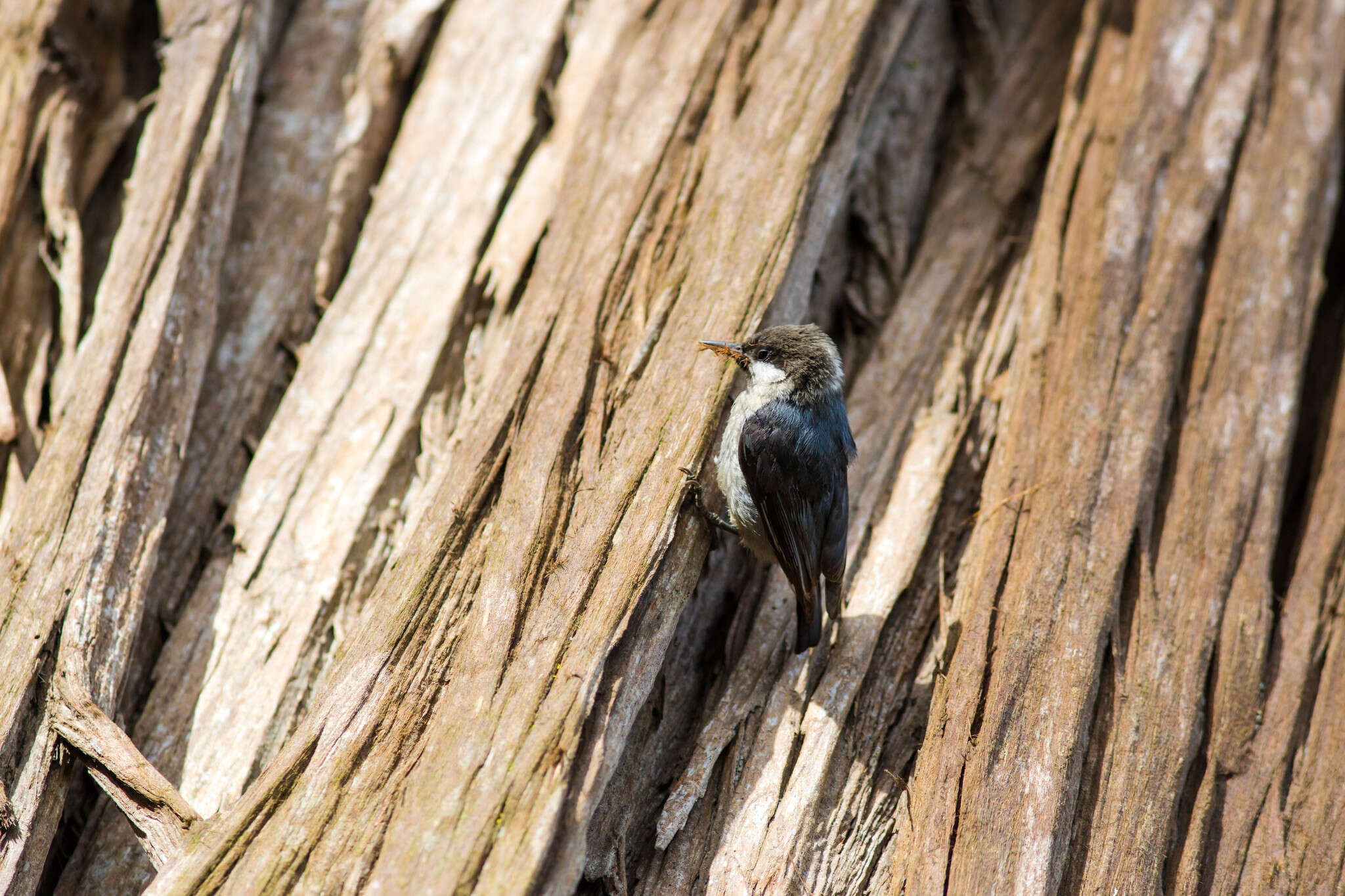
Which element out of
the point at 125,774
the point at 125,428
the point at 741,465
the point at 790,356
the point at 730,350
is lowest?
the point at 125,774

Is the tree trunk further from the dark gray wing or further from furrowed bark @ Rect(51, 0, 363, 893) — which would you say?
the dark gray wing

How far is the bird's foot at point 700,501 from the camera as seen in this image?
3104 mm

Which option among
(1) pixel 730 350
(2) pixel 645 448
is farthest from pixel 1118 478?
(2) pixel 645 448

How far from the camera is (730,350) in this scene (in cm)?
340

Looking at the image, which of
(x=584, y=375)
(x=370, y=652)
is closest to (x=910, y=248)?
(x=584, y=375)

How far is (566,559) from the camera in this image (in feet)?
Answer: 9.77

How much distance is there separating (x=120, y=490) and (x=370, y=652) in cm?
114

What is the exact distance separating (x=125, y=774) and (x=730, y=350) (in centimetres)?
232

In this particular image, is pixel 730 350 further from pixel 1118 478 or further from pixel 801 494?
pixel 1118 478

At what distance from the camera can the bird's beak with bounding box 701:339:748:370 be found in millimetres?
3363

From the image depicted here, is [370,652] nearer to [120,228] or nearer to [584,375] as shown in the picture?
[584,375]

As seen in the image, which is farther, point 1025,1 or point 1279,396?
point 1025,1

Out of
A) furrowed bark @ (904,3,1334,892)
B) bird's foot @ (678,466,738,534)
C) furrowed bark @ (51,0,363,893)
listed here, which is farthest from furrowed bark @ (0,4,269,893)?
furrowed bark @ (904,3,1334,892)

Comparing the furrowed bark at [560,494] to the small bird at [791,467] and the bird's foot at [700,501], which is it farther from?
the small bird at [791,467]
